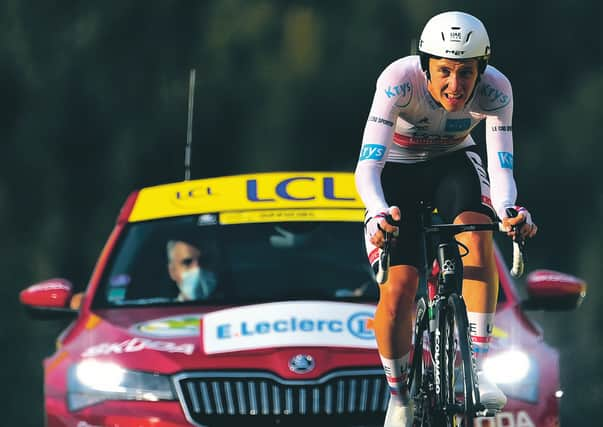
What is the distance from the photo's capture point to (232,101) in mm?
24656

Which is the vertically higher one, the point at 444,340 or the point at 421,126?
the point at 421,126

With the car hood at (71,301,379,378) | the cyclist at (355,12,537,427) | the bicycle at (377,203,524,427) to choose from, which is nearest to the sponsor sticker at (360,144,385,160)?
the cyclist at (355,12,537,427)

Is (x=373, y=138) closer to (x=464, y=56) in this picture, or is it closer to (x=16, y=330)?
(x=464, y=56)

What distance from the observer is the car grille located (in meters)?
6.78

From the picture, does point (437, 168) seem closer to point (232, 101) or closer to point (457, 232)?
point (457, 232)

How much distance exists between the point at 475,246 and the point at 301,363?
83 cm

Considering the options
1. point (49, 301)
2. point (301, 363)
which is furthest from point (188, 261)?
point (301, 363)

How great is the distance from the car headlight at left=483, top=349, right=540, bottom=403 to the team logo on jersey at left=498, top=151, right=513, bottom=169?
2.50 feet

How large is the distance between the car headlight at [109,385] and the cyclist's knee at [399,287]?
0.93 metres

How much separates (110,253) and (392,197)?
6.21 ft

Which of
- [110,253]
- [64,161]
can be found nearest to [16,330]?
[64,161]

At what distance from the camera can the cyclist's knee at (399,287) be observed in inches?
261

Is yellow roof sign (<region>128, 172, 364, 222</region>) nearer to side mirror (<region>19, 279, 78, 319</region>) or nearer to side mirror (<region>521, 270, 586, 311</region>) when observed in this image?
side mirror (<region>19, 279, 78, 319</region>)

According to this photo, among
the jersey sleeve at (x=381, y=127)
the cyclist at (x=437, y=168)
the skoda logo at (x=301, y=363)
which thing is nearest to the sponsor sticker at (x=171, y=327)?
the skoda logo at (x=301, y=363)
